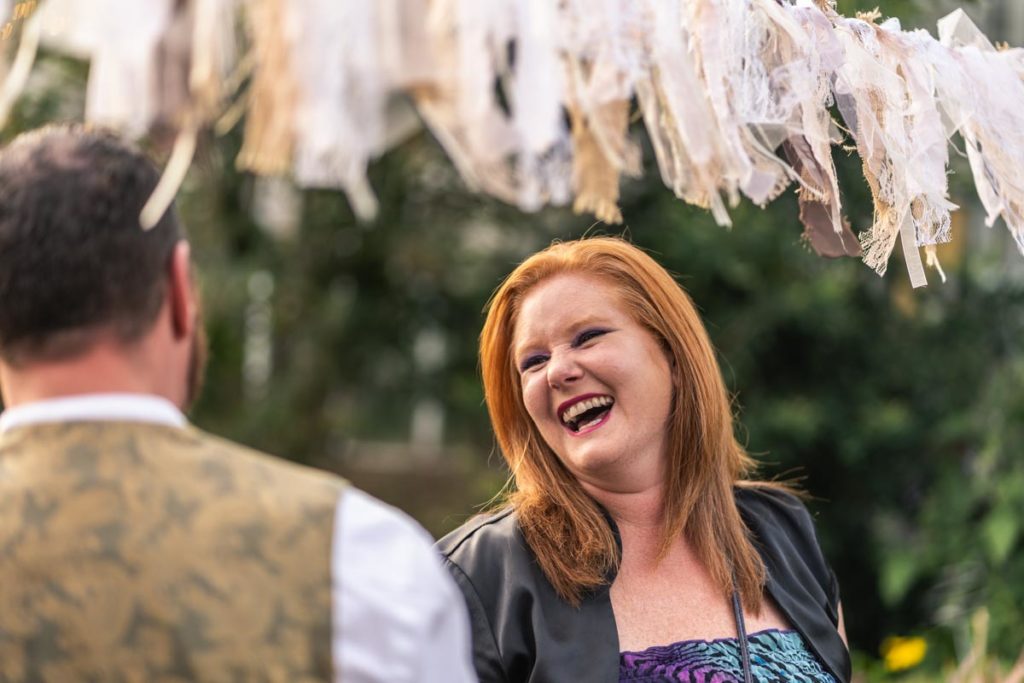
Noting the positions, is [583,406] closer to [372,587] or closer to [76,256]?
[372,587]

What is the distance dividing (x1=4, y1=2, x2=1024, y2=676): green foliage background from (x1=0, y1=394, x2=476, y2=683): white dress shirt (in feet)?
10.3

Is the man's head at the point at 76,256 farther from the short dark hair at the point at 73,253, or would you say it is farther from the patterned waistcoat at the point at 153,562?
the patterned waistcoat at the point at 153,562

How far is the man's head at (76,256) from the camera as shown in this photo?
5.10 ft

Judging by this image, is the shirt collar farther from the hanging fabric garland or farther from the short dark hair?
the hanging fabric garland

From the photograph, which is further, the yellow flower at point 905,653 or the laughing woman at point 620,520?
the yellow flower at point 905,653

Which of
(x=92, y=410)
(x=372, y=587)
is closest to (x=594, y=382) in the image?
(x=372, y=587)

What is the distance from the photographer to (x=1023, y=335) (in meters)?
6.12

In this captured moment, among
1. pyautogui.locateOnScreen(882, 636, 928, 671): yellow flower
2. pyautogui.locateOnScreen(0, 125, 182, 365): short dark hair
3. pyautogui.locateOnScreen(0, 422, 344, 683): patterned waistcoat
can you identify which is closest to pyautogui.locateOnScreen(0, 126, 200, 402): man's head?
pyautogui.locateOnScreen(0, 125, 182, 365): short dark hair

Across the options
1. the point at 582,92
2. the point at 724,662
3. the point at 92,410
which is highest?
the point at 582,92

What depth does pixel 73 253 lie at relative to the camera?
1.55m

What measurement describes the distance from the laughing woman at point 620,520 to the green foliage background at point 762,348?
1.77 metres

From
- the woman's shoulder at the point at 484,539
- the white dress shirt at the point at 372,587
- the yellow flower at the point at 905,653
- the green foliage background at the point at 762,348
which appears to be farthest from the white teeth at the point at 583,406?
the yellow flower at the point at 905,653

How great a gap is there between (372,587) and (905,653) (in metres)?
4.02

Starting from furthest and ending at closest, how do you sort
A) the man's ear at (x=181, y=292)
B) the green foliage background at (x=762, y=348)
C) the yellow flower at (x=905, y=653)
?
the green foliage background at (x=762, y=348) < the yellow flower at (x=905, y=653) < the man's ear at (x=181, y=292)
